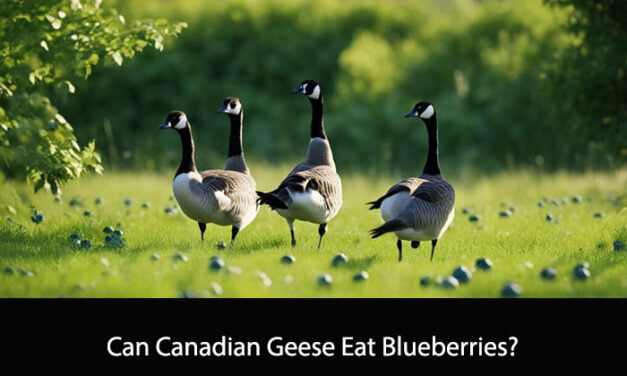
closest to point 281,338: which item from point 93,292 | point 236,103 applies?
point 93,292

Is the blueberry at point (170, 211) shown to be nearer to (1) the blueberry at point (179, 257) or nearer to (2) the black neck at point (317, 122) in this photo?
(2) the black neck at point (317, 122)

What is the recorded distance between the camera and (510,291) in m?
8.02

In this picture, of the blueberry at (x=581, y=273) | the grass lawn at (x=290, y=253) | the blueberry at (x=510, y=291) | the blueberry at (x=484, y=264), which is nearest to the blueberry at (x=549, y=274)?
the grass lawn at (x=290, y=253)

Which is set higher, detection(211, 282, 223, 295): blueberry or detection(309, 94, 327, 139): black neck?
detection(309, 94, 327, 139): black neck

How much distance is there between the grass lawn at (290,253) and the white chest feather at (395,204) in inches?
26.1

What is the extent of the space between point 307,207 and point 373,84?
61.0 ft

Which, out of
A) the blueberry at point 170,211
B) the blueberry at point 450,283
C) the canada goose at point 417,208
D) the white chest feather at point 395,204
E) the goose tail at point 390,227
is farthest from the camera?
the blueberry at point 170,211

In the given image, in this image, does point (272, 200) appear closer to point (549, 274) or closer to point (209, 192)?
point (209, 192)

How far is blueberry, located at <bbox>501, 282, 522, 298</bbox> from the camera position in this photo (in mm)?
8016

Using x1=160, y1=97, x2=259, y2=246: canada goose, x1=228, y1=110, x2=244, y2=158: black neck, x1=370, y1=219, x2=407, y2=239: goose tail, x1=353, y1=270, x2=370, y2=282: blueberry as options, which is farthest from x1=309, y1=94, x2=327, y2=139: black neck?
x1=353, y1=270, x2=370, y2=282: blueberry

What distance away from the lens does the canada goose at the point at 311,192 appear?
34.7 feet

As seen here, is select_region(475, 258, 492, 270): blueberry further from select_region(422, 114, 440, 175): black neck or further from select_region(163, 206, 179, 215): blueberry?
select_region(163, 206, 179, 215): blueberry

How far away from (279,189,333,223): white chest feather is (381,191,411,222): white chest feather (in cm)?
110

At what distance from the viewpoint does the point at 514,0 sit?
28656 mm
